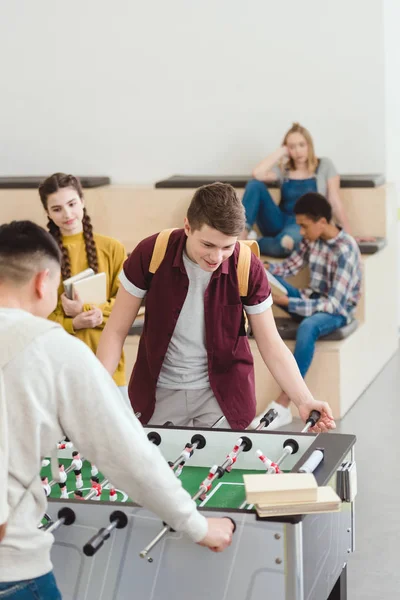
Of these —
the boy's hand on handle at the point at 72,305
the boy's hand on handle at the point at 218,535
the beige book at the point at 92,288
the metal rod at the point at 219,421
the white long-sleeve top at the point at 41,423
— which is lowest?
the metal rod at the point at 219,421

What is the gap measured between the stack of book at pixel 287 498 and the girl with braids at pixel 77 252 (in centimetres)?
181

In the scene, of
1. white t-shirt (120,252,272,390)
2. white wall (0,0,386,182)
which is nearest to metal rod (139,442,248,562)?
white t-shirt (120,252,272,390)

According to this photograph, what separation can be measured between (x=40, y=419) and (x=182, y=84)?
584 centimetres

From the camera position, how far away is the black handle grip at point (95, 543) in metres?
2.21

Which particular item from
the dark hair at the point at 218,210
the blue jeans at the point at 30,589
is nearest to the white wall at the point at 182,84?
the dark hair at the point at 218,210

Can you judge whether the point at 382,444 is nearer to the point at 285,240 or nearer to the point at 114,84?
the point at 285,240

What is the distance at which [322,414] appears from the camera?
10.1ft

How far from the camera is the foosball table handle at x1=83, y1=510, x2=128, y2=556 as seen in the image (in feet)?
7.27

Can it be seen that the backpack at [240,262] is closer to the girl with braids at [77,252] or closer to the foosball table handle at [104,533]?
the girl with braids at [77,252]

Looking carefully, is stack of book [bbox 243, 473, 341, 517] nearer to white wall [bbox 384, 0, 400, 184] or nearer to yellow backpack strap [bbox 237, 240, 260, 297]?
yellow backpack strap [bbox 237, 240, 260, 297]

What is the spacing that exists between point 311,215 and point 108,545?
357cm

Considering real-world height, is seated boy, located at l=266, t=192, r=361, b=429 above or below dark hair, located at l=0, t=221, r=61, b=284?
below

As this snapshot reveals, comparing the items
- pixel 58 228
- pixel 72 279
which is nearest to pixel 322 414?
pixel 72 279

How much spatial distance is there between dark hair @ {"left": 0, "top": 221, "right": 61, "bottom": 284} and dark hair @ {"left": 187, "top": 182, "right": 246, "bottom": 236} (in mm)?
873
